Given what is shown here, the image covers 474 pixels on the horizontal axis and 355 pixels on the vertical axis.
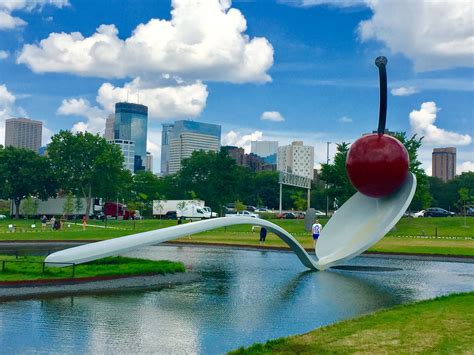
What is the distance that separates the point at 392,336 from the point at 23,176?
2868 inches

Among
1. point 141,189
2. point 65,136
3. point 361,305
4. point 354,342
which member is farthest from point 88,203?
point 354,342

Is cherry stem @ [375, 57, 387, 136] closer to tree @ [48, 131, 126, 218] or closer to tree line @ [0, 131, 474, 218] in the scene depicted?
tree line @ [0, 131, 474, 218]

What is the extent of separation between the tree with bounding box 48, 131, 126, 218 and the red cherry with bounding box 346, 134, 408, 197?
2110 inches

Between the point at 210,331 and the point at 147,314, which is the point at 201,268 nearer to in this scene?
the point at 147,314

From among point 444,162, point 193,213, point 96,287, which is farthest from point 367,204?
point 444,162

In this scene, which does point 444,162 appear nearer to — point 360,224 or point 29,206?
point 29,206

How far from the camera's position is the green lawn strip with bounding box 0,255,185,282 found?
16406 mm

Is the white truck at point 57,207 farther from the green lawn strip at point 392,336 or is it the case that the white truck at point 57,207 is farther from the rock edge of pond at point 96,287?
the green lawn strip at point 392,336

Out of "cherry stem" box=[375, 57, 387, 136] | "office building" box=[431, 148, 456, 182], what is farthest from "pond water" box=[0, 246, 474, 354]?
"office building" box=[431, 148, 456, 182]

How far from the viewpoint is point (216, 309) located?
44.6 feet

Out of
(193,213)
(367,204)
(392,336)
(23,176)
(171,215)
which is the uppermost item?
(23,176)

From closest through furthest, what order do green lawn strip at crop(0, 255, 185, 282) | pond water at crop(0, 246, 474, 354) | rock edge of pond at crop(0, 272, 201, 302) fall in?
pond water at crop(0, 246, 474, 354) < rock edge of pond at crop(0, 272, 201, 302) < green lawn strip at crop(0, 255, 185, 282)

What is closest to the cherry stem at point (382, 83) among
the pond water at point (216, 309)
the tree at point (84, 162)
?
the pond water at point (216, 309)

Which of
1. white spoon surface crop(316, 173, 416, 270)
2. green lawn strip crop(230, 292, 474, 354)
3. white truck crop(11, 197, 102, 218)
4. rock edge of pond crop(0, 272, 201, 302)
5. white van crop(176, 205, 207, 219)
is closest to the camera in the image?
green lawn strip crop(230, 292, 474, 354)
